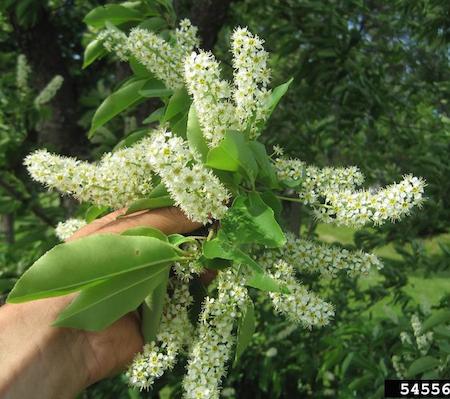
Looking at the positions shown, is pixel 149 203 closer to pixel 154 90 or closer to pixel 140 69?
pixel 154 90

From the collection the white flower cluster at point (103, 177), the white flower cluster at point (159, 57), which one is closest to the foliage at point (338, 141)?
the white flower cluster at point (159, 57)

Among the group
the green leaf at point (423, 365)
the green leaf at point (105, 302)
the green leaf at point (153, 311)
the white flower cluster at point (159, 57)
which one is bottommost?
the green leaf at point (423, 365)

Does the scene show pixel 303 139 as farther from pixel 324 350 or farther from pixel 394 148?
pixel 324 350

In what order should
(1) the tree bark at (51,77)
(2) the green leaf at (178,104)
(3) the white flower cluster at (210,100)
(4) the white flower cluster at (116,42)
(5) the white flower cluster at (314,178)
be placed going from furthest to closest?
1. (1) the tree bark at (51,77)
2. (4) the white flower cluster at (116,42)
3. (2) the green leaf at (178,104)
4. (5) the white flower cluster at (314,178)
5. (3) the white flower cluster at (210,100)

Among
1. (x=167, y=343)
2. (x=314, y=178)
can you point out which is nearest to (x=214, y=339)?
(x=167, y=343)

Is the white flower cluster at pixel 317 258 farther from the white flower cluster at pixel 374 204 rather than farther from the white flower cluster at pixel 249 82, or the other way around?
the white flower cluster at pixel 249 82

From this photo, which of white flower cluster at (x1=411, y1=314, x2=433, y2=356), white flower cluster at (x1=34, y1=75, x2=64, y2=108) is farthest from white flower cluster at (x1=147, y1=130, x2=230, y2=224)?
white flower cluster at (x1=34, y1=75, x2=64, y2=108)

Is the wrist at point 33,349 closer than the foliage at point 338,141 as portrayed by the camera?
Yes
